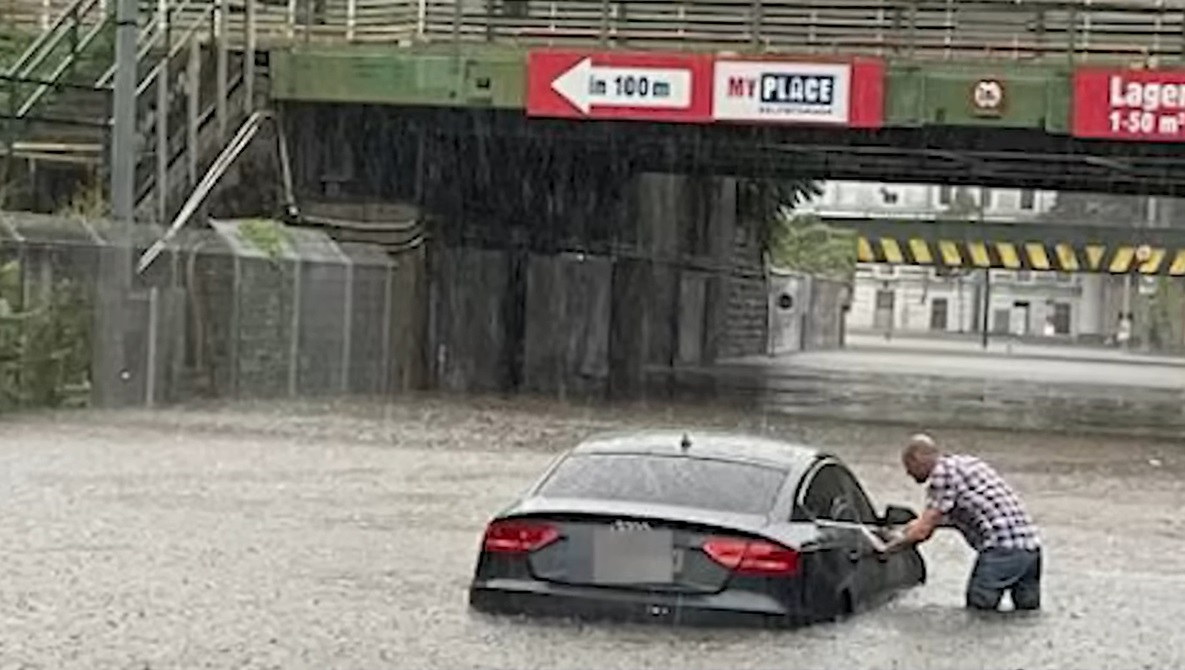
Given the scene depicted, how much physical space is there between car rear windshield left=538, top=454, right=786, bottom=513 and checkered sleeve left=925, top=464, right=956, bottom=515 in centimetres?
119

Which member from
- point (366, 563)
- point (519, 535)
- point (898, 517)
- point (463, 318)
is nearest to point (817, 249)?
point (463, 318)

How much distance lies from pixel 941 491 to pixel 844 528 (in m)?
0.89

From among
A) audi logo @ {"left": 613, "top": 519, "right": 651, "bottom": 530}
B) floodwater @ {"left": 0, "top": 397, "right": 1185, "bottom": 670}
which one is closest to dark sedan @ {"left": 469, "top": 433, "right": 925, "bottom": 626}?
audi logo @ {"left": 613, "top": 519, "right": 651, "bottom": 530}

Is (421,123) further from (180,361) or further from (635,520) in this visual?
(635,520)

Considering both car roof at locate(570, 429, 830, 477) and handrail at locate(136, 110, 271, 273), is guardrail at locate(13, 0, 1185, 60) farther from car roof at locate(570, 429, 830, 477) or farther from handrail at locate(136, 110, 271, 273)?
car roof at locate(570, 429, 830, 477)

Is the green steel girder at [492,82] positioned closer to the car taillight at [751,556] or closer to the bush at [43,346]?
the bush at [43,346]

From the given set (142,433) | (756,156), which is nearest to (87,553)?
(142,433)

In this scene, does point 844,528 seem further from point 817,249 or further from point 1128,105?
point 817,249

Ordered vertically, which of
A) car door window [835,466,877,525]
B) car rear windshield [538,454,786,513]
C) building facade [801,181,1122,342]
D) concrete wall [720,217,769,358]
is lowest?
building facade [801,181,1122,342]

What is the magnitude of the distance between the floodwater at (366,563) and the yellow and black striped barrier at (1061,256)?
47.3m

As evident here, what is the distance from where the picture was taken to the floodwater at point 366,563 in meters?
11.3

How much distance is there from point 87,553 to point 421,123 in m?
22.8

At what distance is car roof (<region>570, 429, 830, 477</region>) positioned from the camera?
12289 mm

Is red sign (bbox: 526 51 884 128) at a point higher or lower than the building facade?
higher
